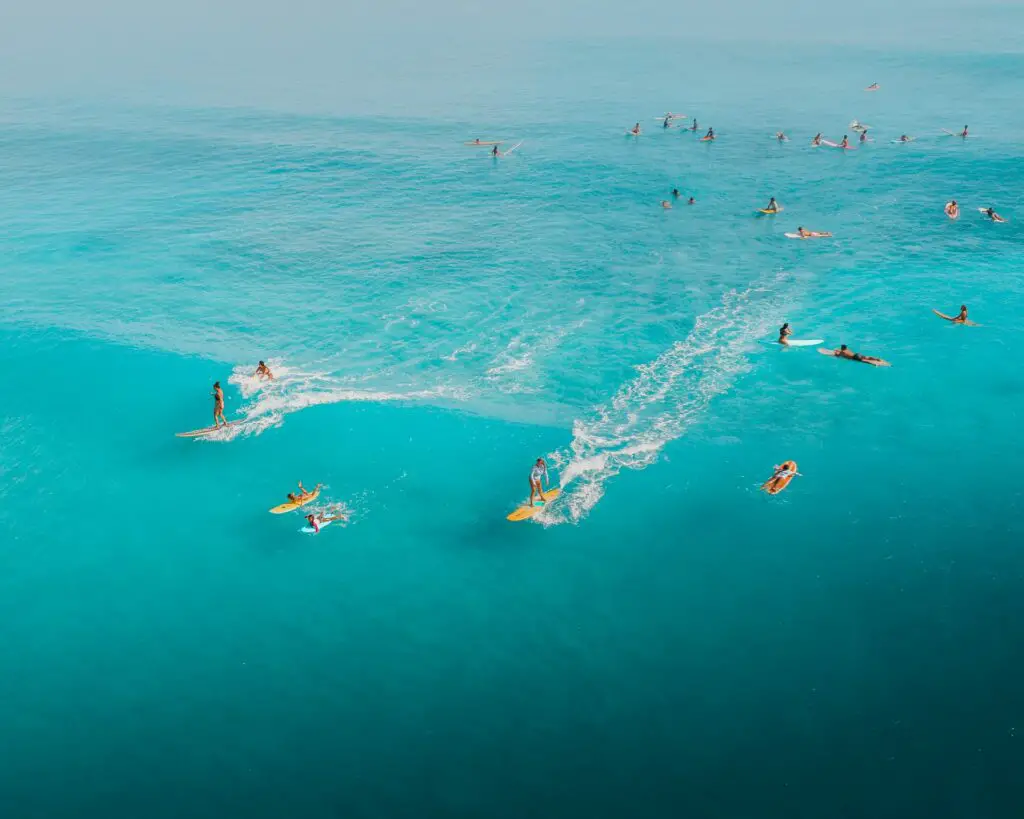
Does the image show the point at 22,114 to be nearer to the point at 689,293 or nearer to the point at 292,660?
the point at 689,293

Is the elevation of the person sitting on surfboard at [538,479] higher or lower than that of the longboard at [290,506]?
higher

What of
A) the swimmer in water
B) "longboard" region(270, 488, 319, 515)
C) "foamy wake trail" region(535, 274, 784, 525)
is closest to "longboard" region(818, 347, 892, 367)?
"foamy wake trail" region(535, 274, 784, 525)

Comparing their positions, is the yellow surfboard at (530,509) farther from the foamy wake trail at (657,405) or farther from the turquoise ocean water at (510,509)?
the turquoise ocean water at (510,509)

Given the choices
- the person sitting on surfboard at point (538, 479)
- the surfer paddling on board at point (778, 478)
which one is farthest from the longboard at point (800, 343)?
the person sitting on surfboard at point (538, 479)

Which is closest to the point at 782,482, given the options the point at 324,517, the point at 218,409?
the point at 324,517

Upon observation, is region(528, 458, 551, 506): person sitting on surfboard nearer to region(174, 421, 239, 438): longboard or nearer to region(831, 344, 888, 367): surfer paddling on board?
region(174, 421, 239, 438): longboard
